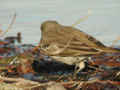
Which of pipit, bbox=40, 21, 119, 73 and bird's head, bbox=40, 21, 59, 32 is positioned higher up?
bird's head, bbox=40, 21, 59, 32

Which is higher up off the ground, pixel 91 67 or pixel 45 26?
pixel 45 26

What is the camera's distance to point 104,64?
3.98 m

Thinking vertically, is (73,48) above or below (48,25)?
below

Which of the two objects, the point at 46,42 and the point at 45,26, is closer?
the point at 46,42

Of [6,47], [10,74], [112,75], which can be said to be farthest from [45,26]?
[112,75]

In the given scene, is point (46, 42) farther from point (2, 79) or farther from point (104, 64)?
point (2, 79)

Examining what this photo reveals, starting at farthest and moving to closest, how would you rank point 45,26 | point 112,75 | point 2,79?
point 45,26
point 112,75
point 2,79

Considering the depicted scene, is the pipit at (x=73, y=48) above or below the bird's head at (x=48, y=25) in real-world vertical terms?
below

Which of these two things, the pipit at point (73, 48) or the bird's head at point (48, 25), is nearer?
the pipit at point (73, 48)

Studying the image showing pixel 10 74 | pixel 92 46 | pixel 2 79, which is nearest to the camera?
pixel 2 79

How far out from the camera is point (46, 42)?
593 cm

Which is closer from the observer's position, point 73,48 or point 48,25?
point 73,48

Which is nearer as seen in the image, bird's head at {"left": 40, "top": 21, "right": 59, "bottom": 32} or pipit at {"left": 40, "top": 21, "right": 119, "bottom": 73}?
pipit at {"left": 40, "top": 21, "right": 119, "bottom": 73}

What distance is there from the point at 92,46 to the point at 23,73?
5.79ft
